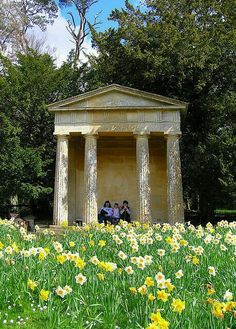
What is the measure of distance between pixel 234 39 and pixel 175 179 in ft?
33.8

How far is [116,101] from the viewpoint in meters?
22.7

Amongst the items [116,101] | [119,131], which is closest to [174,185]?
[119,131]

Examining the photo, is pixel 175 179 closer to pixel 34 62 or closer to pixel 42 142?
pixel 42 142

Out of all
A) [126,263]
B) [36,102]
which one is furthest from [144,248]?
[36,102]

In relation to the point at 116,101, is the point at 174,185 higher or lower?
lower

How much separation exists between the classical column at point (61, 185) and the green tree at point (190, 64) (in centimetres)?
756

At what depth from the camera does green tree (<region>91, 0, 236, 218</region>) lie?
25.7 meters

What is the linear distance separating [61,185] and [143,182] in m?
4.49

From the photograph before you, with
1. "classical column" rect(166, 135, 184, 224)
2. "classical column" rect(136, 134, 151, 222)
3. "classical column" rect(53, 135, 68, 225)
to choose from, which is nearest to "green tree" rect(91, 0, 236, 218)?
"classical column" rect(166, 135, 184, 224)

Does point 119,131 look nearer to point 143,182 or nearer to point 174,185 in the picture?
point 143,182

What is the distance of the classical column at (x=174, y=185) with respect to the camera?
21522 mm

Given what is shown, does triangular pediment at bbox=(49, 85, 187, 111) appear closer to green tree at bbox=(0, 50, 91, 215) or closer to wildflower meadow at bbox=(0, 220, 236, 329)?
green tree at bbox=(0, 50, 91, 215)

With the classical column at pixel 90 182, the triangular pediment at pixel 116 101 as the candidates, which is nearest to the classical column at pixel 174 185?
the triangular pediment at pixel 116 101

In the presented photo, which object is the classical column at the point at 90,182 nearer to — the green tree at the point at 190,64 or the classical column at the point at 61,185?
the classical column at the point at 61,185
